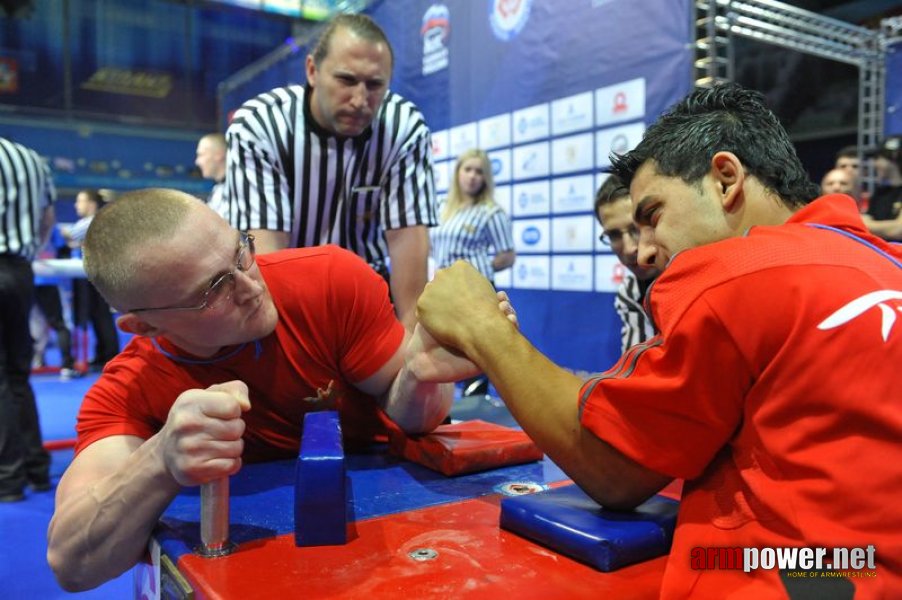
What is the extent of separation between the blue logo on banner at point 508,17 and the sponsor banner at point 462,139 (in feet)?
1.99

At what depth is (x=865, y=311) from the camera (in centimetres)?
61

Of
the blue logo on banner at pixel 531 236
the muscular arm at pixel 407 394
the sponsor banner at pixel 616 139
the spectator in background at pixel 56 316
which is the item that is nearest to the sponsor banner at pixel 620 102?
the sponsor banner at pixel 616 139

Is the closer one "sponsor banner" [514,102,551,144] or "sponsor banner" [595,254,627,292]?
"sponsor banner" [595,254,627,292]

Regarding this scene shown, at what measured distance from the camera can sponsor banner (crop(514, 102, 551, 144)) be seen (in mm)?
3881

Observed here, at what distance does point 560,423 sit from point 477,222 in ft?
10.3

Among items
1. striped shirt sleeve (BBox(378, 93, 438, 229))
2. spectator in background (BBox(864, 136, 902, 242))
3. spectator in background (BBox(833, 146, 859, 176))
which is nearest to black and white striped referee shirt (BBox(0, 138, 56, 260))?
striped shirt sleeve (BBox(378, 93, 438, 229))

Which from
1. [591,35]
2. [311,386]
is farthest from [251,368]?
[591,35]

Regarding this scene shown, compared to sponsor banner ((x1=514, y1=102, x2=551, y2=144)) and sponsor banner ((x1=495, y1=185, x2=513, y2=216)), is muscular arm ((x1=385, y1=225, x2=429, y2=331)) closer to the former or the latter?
sponsor banner ((x1=514, y1=102, x2=551, y2=144))

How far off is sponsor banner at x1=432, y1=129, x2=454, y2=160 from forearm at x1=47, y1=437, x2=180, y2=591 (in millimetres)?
4029

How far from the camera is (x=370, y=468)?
1264 mm

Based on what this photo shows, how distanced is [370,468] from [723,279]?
0.82 m

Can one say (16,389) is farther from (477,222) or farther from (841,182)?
(841,182)

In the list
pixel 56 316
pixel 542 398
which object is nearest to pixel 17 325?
pixel 542 398

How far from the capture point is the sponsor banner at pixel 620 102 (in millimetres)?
3213
